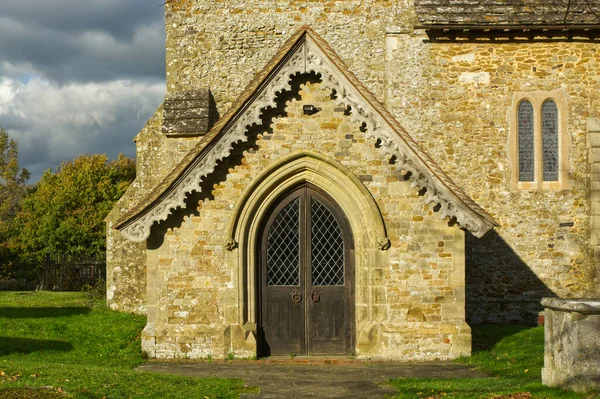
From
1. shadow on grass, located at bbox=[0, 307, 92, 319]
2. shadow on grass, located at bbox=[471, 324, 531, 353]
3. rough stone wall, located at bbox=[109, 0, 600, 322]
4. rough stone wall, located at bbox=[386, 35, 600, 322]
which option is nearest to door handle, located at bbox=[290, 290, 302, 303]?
shadow on grass, located at bbox=[471, 324, 531, 353]

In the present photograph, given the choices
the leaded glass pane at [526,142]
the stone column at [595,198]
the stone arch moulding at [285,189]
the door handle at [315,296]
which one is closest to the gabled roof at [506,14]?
the leaded glass pane at [526,142]

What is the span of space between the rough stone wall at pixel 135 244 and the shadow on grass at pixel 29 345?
403 cm

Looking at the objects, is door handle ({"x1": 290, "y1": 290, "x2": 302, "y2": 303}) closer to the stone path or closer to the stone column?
the stone path

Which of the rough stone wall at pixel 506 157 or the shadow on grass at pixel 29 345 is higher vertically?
the rough stone wall at pixel 506 157

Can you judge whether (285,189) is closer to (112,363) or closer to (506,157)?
(112,363)

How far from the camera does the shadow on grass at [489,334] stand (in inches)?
563

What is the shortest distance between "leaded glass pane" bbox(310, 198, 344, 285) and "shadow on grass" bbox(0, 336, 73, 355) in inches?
203

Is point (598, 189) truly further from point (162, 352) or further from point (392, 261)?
point (162, 352)

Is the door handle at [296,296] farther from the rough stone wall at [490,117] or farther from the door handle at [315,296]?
the rough stone wall at [490,117]

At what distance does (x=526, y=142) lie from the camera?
18.0 meters

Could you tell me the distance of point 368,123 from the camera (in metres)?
12.7

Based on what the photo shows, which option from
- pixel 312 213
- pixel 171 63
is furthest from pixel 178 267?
pixel 171 63

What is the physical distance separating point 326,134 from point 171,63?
7.02m

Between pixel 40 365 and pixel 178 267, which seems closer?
pixel 40 365
